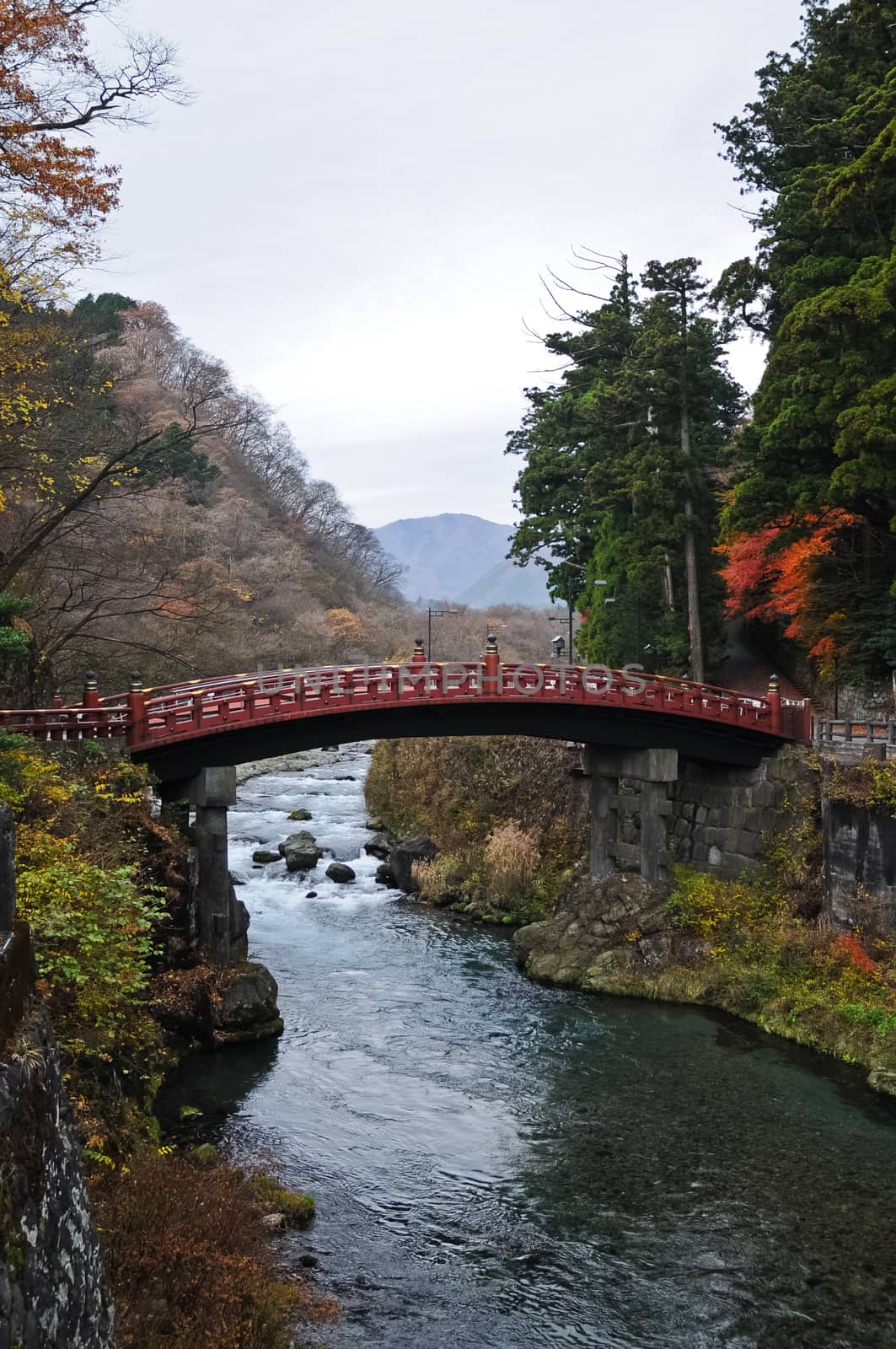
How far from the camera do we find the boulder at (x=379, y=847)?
39.8 meters

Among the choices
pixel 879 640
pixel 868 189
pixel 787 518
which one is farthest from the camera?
pixel 787 518

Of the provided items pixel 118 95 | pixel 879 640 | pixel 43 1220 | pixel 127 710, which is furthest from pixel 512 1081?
pixel 118 95

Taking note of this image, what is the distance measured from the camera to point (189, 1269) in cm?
1133

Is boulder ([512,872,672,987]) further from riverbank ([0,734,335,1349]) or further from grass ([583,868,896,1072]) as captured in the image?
riverbank ([0,734,335,1349])

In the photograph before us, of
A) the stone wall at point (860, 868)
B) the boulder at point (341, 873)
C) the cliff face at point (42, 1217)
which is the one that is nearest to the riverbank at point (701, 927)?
the stone wall at point (860, 868)

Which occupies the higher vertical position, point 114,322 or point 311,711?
point 114,322

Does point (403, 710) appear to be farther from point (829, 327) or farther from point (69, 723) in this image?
point (829, 327)

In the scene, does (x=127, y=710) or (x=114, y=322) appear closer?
(x=127, y=710)

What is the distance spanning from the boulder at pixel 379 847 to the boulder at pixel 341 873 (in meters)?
2.96

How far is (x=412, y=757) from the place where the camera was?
4491 cm

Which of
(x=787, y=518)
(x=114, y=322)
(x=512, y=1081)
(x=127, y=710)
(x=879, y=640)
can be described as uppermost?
(x=114, y=322)

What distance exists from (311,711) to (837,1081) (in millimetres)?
14136

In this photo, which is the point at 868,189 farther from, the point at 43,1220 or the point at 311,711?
the point at 43,1220

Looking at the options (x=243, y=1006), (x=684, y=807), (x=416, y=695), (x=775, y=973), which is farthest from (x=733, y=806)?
(x=243, y=1006)
